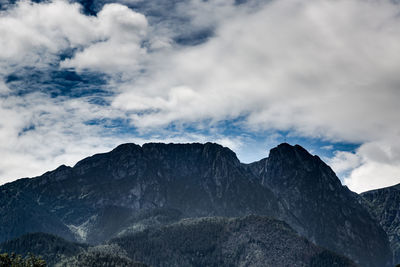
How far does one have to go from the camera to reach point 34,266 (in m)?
192

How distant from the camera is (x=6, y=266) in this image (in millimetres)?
199875

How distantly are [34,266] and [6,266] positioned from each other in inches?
773
